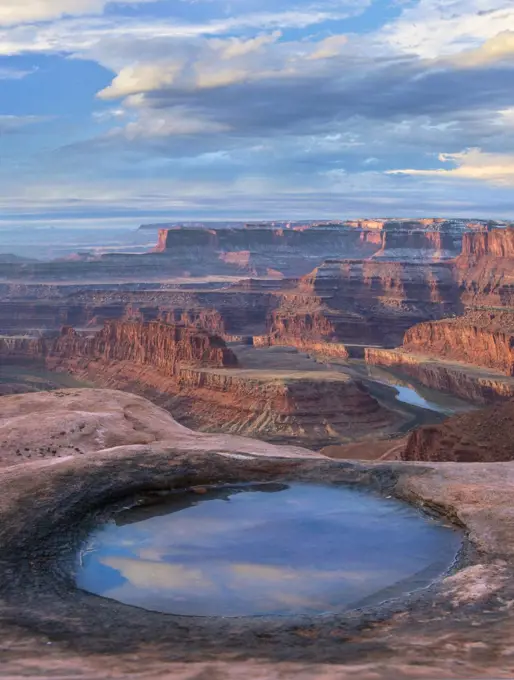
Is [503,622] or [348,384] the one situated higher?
[503,622]

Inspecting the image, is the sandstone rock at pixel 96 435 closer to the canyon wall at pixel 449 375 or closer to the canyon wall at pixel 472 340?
the canyon wall at pixel 449 375

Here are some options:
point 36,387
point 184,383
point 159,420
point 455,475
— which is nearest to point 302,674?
point 455,475

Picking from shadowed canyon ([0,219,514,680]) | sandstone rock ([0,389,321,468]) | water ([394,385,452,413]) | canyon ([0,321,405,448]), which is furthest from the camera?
water ([394,385,452,413])

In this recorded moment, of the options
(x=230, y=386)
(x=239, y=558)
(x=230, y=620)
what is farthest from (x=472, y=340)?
(x=230, y=620)

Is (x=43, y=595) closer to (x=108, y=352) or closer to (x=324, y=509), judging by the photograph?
(x=324, y=509)

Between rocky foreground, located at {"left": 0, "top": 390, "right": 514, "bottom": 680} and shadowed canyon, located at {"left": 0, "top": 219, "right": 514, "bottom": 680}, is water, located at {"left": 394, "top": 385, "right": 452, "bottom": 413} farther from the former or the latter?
rocky foreground, located at {"left": 0, "top": 390, "right": 514, "bottom": 680}

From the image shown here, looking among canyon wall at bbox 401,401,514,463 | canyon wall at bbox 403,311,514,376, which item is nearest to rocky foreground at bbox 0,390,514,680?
canyon wall at bbox 401,401,514,463
